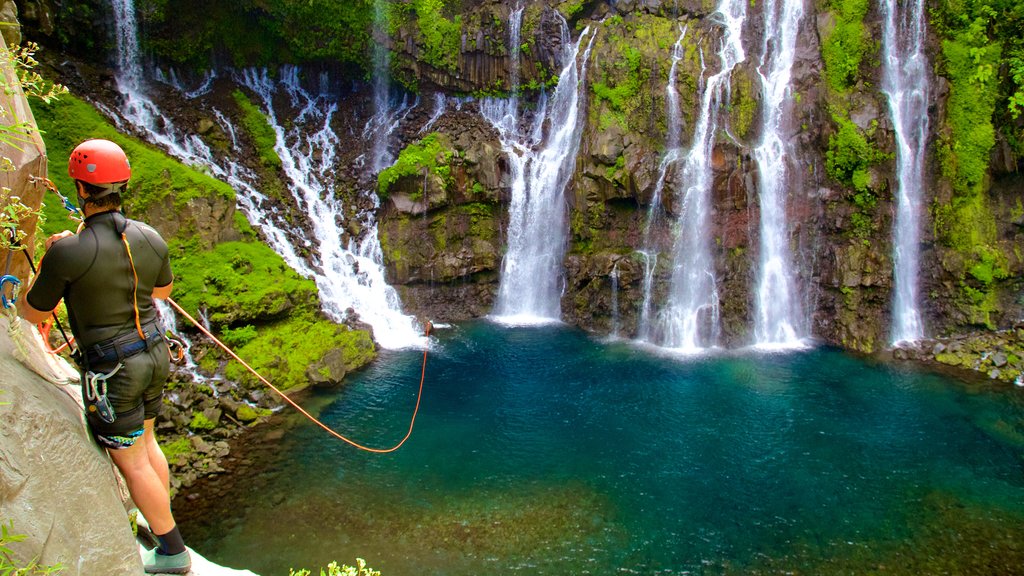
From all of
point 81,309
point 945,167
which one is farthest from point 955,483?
point 81,309

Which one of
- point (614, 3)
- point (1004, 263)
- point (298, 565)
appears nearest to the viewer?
point (298, 565)

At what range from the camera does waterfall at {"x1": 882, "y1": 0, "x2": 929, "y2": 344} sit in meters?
20.1

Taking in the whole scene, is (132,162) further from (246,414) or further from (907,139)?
(907,139)

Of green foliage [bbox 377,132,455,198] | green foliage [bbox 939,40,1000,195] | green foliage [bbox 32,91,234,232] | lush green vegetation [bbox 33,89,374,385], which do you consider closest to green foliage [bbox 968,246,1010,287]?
green foliage [bbox 939,40,1000,195]

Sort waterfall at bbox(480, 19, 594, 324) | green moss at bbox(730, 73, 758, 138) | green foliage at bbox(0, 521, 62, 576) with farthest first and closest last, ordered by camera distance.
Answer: waterfall at bbox(480, 19, 594, 324) < green moss at bbox(730, 73, 758, 138) < green foliage at bbox(0, 521, 62, 576)

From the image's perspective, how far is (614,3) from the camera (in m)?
24.6

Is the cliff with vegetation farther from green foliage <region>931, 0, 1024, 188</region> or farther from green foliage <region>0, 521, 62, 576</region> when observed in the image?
green foliage <region>0, 521, 62, 576</region>

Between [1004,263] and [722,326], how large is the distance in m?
8.72

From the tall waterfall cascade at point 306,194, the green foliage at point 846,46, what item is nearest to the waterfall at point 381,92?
the tall waterfall cascade at point 306,194

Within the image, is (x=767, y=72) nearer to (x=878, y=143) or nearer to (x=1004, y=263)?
(x=878, y=143)

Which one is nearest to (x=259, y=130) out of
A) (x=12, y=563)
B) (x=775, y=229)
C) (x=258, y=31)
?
(x=258, y=31)

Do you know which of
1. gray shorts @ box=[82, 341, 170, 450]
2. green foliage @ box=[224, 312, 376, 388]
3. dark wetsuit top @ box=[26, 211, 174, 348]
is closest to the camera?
dark wetsuit top @ box=[26, 211, 174, 348]

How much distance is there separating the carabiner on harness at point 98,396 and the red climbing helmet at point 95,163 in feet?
4.24

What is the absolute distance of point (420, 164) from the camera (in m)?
23.0
